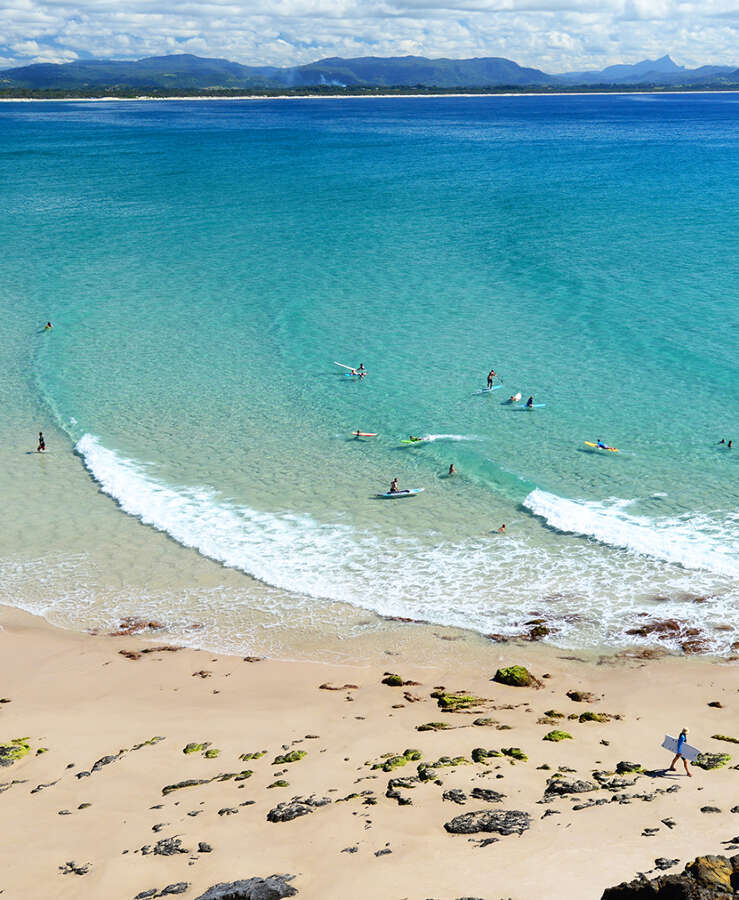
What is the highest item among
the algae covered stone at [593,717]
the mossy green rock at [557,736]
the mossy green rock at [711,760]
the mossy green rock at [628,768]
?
the mossy green rock at [711,760]

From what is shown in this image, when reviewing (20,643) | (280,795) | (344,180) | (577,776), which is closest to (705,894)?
(577,776)

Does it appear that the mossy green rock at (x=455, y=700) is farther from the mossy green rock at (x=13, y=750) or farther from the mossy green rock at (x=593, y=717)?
the mossy green rock at (x=13, y=750)

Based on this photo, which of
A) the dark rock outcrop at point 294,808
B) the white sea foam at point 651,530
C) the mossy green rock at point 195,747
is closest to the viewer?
the dark rock outcrop at point 294,808

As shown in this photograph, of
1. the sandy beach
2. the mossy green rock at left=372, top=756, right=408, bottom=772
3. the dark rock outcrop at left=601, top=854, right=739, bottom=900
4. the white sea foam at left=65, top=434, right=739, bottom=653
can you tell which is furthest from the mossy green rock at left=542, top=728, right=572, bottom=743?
the dark rock outcrop at left=601, top=854, right=739, bottom=900

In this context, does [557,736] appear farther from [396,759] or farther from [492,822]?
[492,822]

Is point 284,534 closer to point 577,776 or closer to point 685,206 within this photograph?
point 577,776

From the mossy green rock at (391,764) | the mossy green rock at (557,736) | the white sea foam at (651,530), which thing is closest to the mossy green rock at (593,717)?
the mossy green rock at (557,736)
